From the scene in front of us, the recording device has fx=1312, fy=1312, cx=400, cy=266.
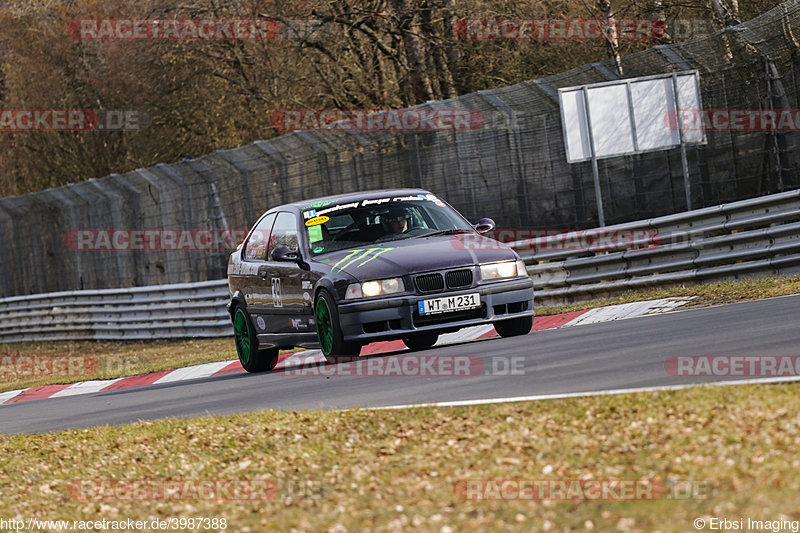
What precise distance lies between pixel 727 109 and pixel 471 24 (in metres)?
10.7

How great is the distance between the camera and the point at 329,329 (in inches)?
470

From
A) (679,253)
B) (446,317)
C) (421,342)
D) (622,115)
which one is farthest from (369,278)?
(622,115)

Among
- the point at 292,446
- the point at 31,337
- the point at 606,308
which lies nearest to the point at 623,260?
the point at 606,308

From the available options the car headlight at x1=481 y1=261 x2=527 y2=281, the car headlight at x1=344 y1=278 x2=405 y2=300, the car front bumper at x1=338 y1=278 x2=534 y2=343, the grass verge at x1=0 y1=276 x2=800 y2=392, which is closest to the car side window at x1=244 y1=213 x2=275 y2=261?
the car headlight at x1=344 y1=278 x2=405 y2=300

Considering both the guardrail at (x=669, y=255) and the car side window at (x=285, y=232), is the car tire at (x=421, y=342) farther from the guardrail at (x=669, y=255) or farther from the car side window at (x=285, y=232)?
the guardrail at (x=669, y=255)

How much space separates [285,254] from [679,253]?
5.64m

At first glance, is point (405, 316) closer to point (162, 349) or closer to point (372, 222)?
point (372, 222)

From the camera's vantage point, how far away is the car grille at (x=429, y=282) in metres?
11.7

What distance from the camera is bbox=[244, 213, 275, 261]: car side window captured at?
13773mm

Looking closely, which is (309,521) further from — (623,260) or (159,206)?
(159,206)

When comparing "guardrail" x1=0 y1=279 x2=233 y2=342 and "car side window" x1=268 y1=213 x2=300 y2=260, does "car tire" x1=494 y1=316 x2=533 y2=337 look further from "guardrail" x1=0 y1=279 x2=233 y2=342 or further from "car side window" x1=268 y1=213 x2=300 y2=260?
"guardrail" x1=0 y1=279 x2=233 y2=342

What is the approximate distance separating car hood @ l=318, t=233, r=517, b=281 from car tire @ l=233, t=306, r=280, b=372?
1.85 metres

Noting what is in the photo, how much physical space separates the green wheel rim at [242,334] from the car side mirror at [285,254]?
1335 mm

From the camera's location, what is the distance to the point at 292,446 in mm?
7539
